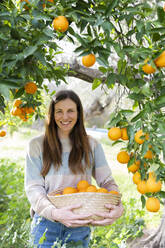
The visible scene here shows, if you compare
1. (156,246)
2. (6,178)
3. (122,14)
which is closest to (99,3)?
(122,14)

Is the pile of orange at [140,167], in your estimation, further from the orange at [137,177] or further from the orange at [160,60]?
the orange at [160,60]

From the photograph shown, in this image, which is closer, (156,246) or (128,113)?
(128,113)

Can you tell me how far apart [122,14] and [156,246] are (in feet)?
7.54

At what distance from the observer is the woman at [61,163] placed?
4.67 ft

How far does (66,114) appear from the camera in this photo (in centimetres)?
148

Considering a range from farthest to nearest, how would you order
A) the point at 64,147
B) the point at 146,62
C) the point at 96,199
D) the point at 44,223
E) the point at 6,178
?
the point at 6,178 → the point at 64,147 → the point at 44,223 → the point at 96,199 → the point at 146,62

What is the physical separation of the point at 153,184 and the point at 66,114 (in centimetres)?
77

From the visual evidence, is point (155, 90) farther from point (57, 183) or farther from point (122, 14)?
point (57, 183)

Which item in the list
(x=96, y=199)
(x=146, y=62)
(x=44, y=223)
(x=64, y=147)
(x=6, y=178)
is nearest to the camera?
(x=146, y=62)

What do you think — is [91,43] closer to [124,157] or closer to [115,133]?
[115,133]

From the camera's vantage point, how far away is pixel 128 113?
83 cm

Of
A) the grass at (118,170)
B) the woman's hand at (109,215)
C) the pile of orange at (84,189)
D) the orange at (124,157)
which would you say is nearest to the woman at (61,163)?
the pile of orange at (84,189)

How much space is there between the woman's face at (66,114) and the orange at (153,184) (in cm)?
74

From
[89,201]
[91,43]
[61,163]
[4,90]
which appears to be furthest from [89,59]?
[61,163]
